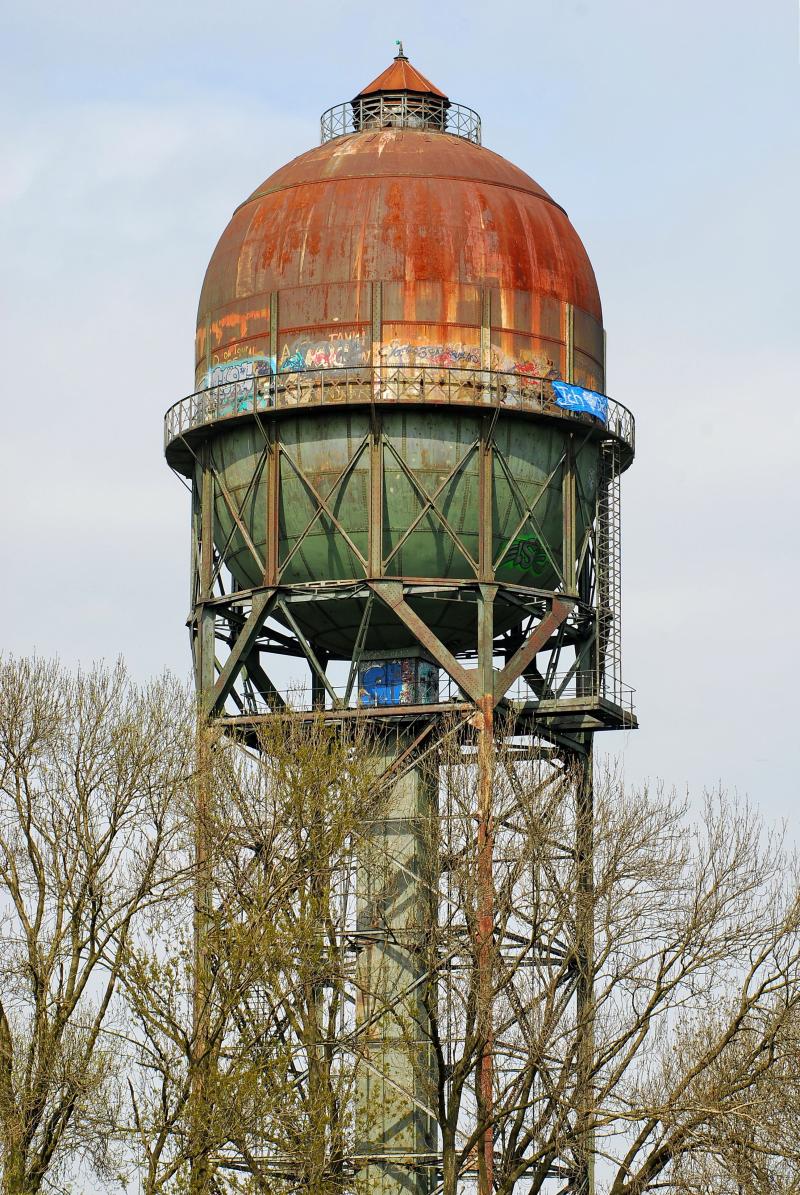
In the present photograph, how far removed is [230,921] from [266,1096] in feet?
8.13

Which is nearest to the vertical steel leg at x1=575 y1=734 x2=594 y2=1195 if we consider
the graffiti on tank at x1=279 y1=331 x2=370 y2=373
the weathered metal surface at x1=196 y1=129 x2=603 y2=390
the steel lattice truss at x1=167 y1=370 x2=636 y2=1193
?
the steel lattice truss at x1=167 y1=370 x2=636 y2=1193

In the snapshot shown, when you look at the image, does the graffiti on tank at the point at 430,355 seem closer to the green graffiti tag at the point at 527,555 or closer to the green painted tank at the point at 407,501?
the green painted tank at the point at 407,501

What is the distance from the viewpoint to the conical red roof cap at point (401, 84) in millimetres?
43719

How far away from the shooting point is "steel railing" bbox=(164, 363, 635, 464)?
38.6 meters

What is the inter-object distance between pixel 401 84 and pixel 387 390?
7.98m

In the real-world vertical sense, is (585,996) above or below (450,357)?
below

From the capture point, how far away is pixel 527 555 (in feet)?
129

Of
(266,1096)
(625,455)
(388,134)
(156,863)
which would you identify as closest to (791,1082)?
(266,1096)

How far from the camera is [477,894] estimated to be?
3506 centimetres

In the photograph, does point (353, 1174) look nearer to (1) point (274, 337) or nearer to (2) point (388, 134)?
(1) point (274, 337)

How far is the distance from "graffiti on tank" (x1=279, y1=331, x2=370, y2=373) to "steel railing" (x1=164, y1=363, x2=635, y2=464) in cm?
16

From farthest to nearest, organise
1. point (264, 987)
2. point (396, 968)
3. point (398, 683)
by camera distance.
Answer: point (398, 683) → point (396, 968) → point (264, 987)

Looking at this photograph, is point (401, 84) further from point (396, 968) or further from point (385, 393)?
point (396, 968)

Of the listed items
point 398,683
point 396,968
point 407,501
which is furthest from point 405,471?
point 396,968
